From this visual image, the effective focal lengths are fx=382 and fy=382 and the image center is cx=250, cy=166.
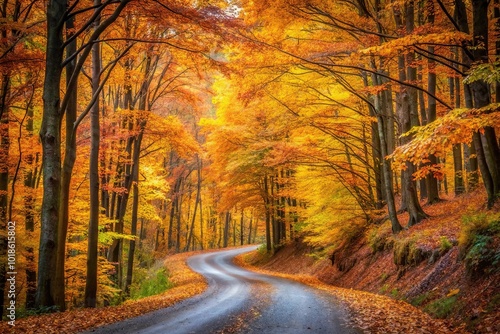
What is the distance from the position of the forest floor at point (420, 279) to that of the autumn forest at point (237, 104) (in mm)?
921

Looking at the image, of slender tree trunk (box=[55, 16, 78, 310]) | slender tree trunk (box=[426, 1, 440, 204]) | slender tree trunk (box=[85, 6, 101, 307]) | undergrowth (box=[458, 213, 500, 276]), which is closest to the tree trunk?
slender tree trunk (box=[55, 16, 78, 310])

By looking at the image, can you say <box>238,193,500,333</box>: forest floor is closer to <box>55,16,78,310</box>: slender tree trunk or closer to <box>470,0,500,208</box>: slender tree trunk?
<box>470,0,500,208</box>: slender tree trunk

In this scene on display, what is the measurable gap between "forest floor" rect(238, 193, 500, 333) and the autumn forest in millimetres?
921

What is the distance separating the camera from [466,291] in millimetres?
7137

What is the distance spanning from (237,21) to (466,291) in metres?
8.23

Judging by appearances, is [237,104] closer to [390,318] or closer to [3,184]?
[3,184]

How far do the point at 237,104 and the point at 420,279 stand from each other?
14.7 m

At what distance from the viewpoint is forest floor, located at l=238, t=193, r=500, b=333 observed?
6414 mm

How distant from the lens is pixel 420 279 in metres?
9.83

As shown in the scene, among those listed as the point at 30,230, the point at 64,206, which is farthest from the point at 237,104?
the point at 64,206

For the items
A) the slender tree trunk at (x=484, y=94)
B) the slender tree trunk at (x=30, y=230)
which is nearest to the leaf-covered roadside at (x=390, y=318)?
the slender tree trunk at (x=484, y=94)

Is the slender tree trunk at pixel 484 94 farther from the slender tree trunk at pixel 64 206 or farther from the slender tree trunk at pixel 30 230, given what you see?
the slender tree trunk at pixel 30 230

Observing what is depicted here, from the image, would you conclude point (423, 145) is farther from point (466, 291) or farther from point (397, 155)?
point (466, 291)

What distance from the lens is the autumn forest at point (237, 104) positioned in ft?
29.0
